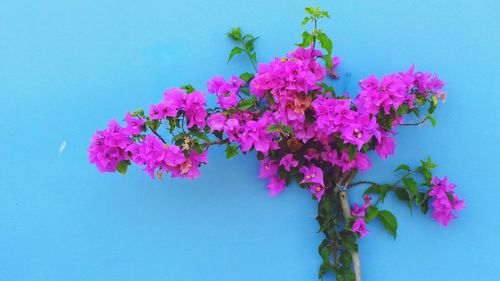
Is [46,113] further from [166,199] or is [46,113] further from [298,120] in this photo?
[298,120]

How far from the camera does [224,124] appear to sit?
62.1 inches

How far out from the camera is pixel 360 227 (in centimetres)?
168

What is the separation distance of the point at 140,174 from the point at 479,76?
1.11m

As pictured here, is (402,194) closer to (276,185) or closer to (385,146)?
(385,146)

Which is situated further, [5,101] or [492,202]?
[5,101]

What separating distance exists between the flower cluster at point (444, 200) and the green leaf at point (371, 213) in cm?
17

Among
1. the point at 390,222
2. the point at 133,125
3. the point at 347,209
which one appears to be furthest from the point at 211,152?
the point at 390,222

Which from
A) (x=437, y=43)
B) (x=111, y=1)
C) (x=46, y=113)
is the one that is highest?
(x=111, y=1)

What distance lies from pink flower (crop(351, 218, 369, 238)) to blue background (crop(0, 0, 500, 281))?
0.06 m

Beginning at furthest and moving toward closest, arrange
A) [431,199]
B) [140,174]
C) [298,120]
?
[140,174] < [431,199] < [298,120]

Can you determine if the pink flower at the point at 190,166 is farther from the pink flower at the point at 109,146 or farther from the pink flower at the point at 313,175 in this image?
the pink flower at the point at 313,175

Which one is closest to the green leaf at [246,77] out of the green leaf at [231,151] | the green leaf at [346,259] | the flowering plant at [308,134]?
the flowering plant at [308,134]

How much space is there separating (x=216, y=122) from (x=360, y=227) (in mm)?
541

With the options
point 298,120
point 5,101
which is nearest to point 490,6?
point 298,120
